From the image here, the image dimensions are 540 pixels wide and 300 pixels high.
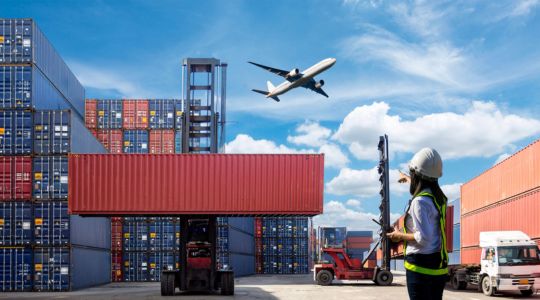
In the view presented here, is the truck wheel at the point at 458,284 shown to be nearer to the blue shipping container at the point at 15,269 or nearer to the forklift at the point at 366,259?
the forklift at the point at 366,259

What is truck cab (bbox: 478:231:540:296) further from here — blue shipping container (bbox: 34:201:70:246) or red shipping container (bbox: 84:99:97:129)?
red shipping container (bbox: 84:99:97:129)

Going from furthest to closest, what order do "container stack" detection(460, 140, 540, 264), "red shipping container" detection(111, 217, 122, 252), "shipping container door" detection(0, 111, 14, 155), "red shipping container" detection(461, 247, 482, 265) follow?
"red shipping container" detection(111, 217, 122, 252)
"red shipping container" detection(461, 247, 482, 265)
"shipping container door" detection(0, 111, 14, 155)
"container stack" detection(460, 140, 540, 264)

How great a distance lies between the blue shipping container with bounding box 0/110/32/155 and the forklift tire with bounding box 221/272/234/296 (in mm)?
11278

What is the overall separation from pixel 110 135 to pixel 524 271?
91.0 ft

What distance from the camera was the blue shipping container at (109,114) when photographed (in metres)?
40.4

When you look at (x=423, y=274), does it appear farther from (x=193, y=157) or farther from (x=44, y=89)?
(x=44, y=89)

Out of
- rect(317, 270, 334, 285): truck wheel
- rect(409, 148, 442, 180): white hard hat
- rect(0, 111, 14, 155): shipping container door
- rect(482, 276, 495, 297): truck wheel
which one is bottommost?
rect(317, 270, 334, 285): truck wheel

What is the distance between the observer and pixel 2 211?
27.5m

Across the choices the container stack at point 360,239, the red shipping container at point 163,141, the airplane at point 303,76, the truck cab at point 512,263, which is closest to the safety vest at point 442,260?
the truck cab at point 512,263

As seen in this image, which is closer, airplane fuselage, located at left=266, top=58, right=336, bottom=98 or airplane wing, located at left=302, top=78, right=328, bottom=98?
airplane fuselage, located at left=266, top=58, right=336, bottom=98

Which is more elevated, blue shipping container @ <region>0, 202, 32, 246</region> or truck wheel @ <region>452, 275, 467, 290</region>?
blue shipping container @ <region>0, 202, 32, 246</region>

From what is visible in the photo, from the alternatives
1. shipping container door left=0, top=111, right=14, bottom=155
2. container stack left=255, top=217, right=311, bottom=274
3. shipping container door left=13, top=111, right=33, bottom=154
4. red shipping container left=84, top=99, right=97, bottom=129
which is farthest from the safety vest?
container stack left=255, top=217, right=311, bottom=274

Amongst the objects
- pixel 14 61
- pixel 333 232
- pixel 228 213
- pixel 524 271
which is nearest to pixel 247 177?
pixel 228 213

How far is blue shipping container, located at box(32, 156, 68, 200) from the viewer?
91.5 feet
